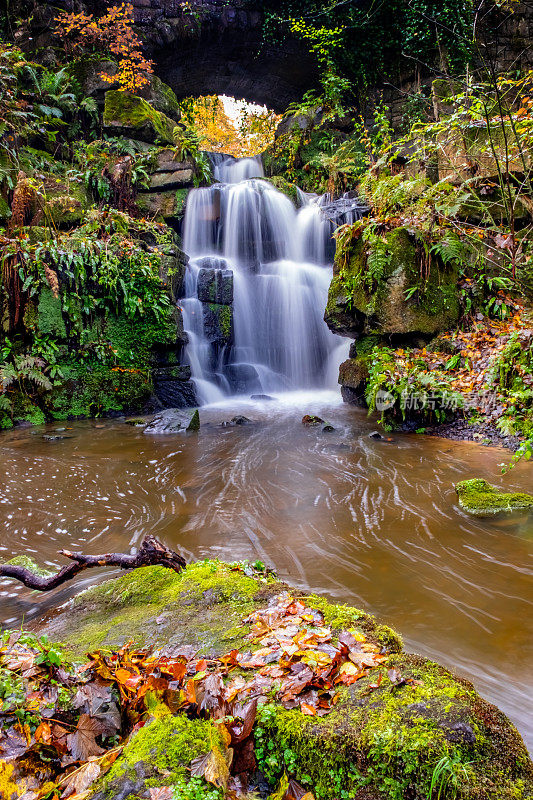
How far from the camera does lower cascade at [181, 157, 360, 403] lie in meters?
11.3

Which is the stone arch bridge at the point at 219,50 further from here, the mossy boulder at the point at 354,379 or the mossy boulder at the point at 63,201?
the mossy boulder at the point at 354,379

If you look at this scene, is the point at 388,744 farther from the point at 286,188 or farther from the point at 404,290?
the point at 286,188

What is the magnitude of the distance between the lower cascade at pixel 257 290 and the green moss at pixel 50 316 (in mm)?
2984

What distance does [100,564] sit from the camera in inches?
96.1

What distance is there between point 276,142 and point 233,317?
858 centimetres

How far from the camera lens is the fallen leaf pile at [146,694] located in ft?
4.13

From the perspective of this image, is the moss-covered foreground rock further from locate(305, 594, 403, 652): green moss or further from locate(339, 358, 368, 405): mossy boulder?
locate(339, 358, 368, 405): mossy boulder

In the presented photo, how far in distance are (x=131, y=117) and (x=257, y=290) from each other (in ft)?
22.1

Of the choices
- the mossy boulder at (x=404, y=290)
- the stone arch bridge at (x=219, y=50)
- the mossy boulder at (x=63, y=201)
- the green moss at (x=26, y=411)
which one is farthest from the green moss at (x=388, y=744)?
the stone arch bridge at (x=219, y=50)

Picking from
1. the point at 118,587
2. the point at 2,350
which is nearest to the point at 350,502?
the point at 118,587

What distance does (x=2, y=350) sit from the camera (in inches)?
343

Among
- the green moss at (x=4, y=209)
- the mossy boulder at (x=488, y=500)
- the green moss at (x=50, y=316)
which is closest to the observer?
the mossy boulder at (x=488, y=500)

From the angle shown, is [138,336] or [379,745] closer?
[379,745]

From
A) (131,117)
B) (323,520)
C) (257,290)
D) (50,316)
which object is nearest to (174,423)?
(50,316)
